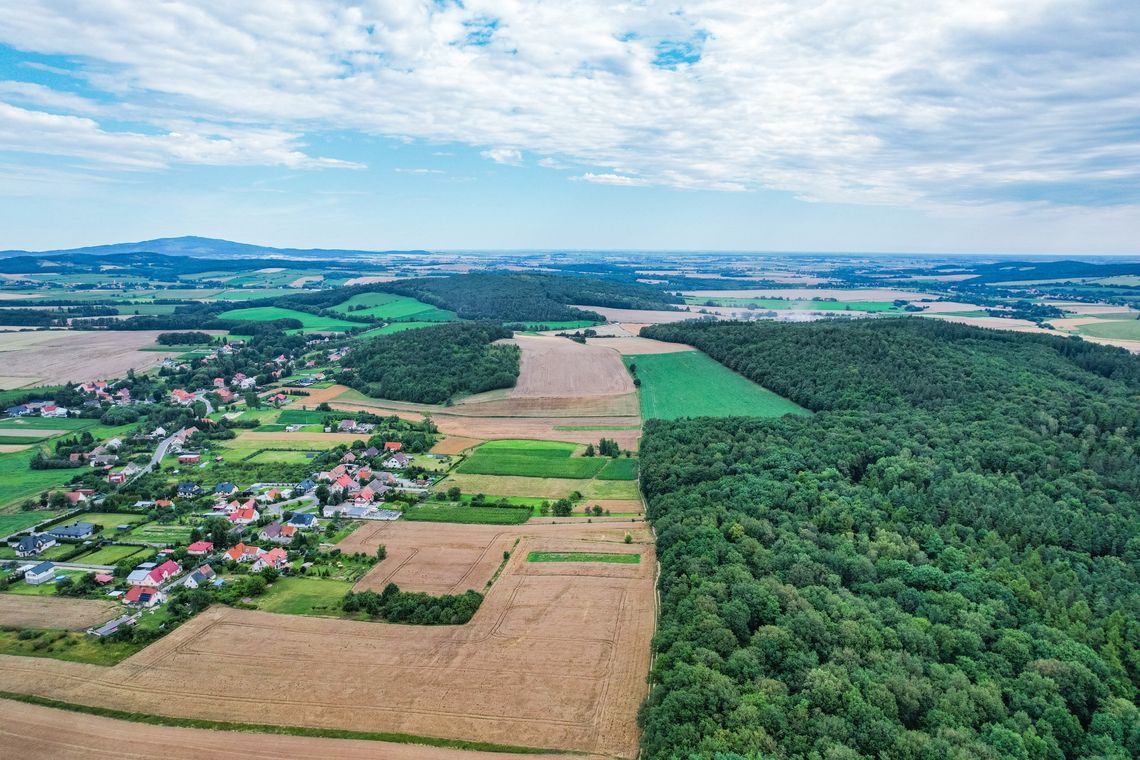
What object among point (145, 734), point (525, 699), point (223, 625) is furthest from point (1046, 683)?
point (223, 625)

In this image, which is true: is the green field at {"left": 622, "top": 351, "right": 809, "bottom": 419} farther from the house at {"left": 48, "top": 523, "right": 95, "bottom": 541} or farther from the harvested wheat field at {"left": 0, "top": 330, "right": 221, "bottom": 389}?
the harvested wheat field at {"left": 0, "top": 330, "right": 221, "bottom": 389}

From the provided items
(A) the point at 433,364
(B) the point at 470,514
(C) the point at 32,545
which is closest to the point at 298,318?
(A) the point at 433,364

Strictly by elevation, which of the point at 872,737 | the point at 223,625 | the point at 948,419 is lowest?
the point at 223,625

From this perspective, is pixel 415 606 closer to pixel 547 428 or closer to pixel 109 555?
pixel 109 555

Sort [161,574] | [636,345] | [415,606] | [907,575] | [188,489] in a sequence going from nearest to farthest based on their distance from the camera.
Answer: [907,575] → [415,606] → [161,574] → [188,489] → [636,345]

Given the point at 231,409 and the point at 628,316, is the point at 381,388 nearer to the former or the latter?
the point at 231,409

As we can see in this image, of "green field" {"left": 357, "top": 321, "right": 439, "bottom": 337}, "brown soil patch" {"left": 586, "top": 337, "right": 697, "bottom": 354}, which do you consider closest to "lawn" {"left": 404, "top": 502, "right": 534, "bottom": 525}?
"brown soil patch" {"left": 586, "top": 337, "right": 697, "bottom": 354}

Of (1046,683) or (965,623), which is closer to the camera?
(1046,683)
